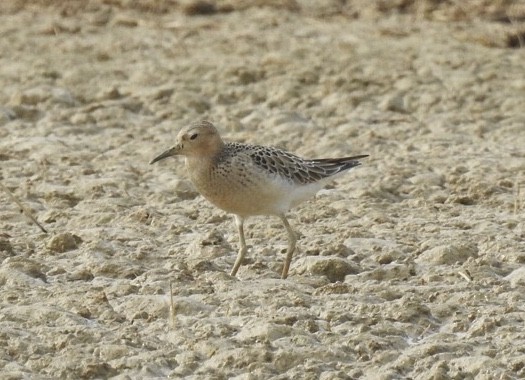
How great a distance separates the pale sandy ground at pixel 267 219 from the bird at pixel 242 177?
0.36m

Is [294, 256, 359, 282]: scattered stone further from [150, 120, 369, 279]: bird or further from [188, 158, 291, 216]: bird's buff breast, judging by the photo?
[188, 158, 291, 216]: bird's buff breast

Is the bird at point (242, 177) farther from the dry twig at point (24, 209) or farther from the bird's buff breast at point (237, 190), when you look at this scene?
the dry twig at point (24, 209)

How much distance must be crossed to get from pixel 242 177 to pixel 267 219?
1.18m

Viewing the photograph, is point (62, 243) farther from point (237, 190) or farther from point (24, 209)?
point (237, 190)

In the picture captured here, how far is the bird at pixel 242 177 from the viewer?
8.26 meters

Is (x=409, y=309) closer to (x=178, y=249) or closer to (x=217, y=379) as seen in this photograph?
(x=217, y=379)

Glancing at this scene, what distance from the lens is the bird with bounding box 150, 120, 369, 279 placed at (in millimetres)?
8258

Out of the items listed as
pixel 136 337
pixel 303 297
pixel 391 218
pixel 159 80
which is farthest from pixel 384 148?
pixel 136 337

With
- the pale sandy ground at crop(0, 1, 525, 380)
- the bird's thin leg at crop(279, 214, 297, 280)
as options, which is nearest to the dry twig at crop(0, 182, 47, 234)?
the pale sandy ground at crop(0, 1, 525, 380)

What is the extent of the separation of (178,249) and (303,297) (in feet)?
4.29

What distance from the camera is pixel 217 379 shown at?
6.73 m

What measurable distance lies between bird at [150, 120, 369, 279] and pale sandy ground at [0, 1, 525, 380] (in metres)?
0.36

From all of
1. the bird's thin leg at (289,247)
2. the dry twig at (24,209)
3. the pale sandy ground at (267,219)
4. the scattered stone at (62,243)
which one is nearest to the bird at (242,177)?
the bird's thin leg at (289,247)

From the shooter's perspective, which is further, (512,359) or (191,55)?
(191,55)
